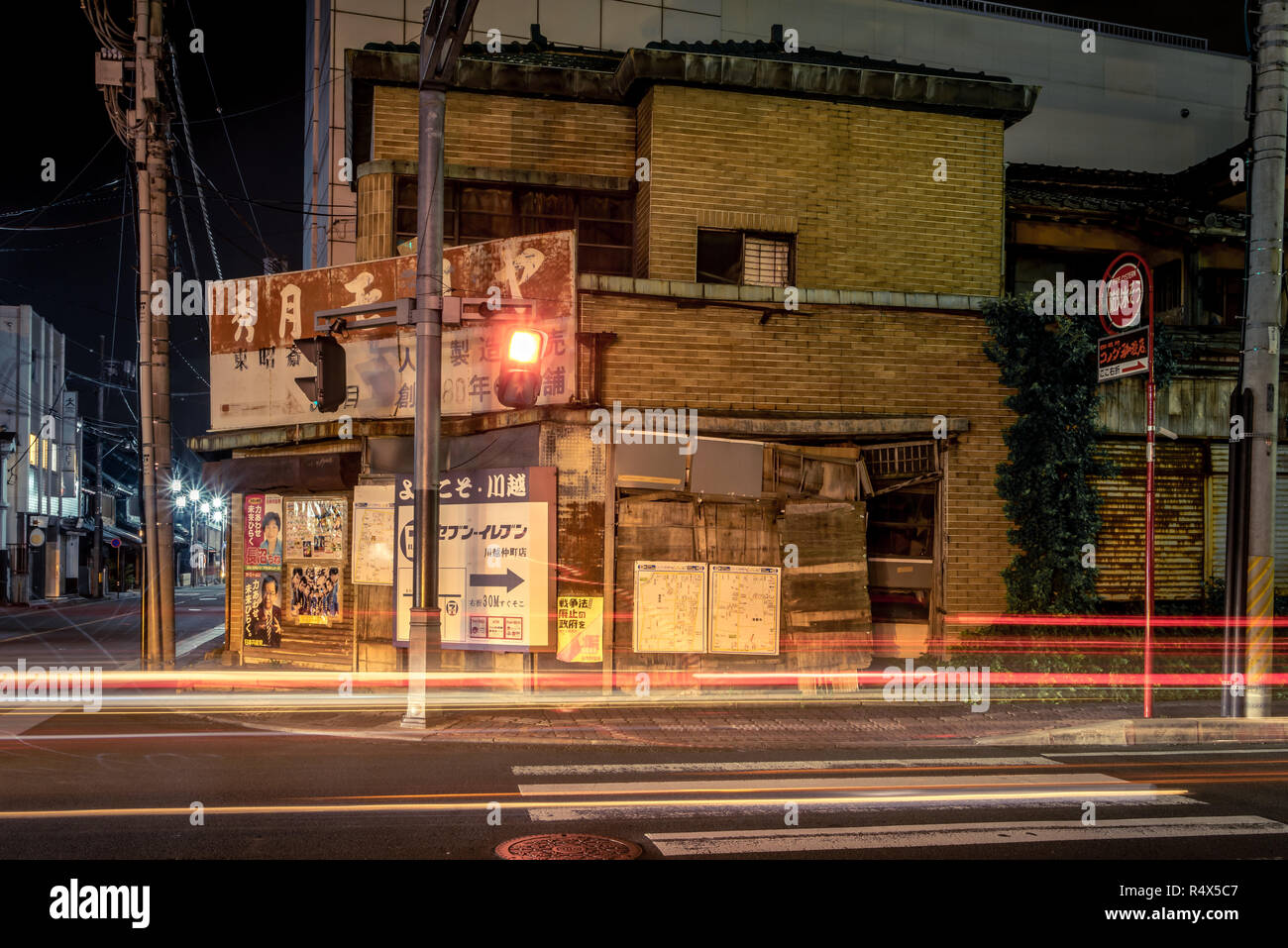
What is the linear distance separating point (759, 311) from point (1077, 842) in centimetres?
990

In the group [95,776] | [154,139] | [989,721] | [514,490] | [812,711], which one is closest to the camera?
[95,776]

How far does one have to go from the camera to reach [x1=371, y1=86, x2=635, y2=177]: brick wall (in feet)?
55.2

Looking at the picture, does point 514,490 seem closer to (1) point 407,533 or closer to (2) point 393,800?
(1) point 407,533

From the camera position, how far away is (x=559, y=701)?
44.8 ft

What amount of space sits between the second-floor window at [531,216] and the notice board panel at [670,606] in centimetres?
536

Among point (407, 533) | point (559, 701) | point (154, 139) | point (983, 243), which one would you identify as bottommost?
point (559, 701)

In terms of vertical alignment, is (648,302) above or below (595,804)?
above

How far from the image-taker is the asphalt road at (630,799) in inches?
275

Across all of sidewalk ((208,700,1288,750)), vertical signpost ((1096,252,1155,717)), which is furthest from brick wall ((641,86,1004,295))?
sidewalk ((208,700,1288,750))

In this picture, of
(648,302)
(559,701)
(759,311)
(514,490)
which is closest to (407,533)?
(514,490)

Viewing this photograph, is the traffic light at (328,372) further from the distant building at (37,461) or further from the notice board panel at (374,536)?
the distant building at (37,461)

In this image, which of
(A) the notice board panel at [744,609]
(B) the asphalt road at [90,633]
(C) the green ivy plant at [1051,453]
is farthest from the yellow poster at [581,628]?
(B) the asphalt road at [90,633]

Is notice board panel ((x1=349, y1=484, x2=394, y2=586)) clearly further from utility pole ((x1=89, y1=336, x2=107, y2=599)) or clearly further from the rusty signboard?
utility pole ((x1=89, y1=336, x2=107, y2=599))

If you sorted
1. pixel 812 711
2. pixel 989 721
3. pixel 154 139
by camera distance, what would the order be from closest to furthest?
1. pixel 989 721
2. pixel 812 711
3. pixel 154 139
